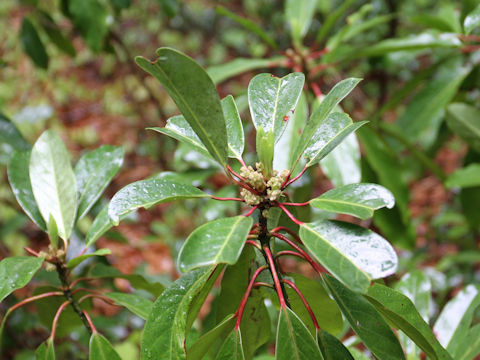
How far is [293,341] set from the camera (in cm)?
55

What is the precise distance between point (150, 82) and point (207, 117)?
3620 mm

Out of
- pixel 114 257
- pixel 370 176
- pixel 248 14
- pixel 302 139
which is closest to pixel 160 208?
pixel 114 257

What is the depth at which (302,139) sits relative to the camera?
23.7 inches

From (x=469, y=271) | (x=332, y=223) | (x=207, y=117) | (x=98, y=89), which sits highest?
(x=207, y=117)

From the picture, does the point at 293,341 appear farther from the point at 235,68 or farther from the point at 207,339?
the point at 235,68

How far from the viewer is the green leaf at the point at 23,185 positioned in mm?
788

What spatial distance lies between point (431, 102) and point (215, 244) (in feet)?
3.58

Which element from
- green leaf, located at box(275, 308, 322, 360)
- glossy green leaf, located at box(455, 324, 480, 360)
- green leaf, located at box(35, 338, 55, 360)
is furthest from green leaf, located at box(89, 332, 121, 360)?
glossy green leaf, located at box(455, 324, 480, 360)

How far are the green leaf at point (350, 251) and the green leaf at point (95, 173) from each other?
416mm

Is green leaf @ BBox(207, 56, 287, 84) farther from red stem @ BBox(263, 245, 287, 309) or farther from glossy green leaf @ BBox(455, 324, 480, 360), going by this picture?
glossy green leaf @ BBox(455, 324, 480, 360)

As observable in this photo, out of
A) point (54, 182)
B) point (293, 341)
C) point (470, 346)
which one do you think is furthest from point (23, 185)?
point (470, 346)

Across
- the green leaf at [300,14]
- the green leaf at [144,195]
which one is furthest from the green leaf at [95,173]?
the green leaf at [300,14]

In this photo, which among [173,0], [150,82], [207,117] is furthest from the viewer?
[150,82]

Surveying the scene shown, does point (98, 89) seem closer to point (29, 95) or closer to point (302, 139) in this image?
point (29, 95)
